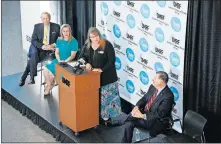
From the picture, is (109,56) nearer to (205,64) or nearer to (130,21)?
(130,21)

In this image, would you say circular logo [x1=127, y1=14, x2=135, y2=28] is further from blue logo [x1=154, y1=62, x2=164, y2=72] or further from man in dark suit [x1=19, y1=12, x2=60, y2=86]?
man in dark suit [x1=19, y1=12, x2=60, y2=86]

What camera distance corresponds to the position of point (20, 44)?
7824mm

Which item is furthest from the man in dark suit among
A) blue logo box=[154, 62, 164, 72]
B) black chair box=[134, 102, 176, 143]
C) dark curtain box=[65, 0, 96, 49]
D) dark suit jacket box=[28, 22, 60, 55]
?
black chair box=[134, 102, 176, 143]

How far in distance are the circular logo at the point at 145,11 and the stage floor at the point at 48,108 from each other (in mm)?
1425

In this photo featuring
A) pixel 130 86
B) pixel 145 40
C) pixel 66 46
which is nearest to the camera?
pixel 145 40

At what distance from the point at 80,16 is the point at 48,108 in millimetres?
1747

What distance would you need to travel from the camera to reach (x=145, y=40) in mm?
4984

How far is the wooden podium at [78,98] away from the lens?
4320 millimetres

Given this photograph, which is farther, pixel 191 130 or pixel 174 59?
pixel 174 59

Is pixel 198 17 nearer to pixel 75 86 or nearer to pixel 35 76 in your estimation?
pixel 75 86

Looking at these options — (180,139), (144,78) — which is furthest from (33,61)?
(180,139)

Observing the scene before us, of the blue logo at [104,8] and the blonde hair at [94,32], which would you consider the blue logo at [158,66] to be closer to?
the blonde hair at [94,32]

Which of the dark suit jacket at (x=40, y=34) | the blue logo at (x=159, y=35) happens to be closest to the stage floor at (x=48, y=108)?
the dark suit jacket at (x=40, y=34)

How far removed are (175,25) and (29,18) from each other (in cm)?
325
